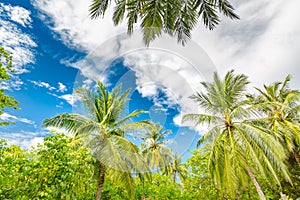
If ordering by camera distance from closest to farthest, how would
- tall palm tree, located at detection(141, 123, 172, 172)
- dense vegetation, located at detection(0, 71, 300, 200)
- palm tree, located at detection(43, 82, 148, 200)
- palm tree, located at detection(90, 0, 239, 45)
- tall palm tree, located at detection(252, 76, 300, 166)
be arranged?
palm tree, located at detection(90, 0, 239, 45) → dense vegetation, located at detection(0, 71, 300, 200) → palm tree, located at detection(43, 82, 148, 200) → tall palm tree, located at detection(252, 76, 300, 166) → tall palm tree, located at detection(141, 123, 172, 172)

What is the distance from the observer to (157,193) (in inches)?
471

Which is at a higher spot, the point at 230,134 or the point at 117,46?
the point at 117,46

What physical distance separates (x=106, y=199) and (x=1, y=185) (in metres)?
8.41

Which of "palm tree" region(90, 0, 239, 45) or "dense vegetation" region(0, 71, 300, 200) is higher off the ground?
"palm tree" region(90, 0, 239, 45)

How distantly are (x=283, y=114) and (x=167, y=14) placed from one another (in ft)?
36.2

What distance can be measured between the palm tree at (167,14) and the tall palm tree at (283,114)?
20.8 feet

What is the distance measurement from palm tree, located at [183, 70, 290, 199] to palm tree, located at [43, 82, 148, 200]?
3340 mm

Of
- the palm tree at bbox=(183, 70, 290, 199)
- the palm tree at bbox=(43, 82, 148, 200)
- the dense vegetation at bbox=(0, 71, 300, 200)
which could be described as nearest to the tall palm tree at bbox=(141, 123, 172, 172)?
the dense vegetation at bbox=(0, 71, 300, 200)

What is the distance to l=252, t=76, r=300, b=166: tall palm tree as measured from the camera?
11.5 meters

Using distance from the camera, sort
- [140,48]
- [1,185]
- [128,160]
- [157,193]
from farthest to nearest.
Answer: [157,193] < [128,160] < [140,48] < [1,185]

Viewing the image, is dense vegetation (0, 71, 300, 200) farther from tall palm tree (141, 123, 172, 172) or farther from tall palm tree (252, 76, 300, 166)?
tall palm tree (141, 123, 172, 172)

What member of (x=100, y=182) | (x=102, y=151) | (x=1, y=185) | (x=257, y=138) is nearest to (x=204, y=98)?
(x=257, y=138)

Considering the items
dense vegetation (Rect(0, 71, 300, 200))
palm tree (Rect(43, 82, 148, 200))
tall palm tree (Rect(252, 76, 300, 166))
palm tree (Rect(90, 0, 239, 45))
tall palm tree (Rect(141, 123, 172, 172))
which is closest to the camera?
palm tree (Rect(90, 0, 239, 45))

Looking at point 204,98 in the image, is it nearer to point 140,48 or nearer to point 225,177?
point 225,177
